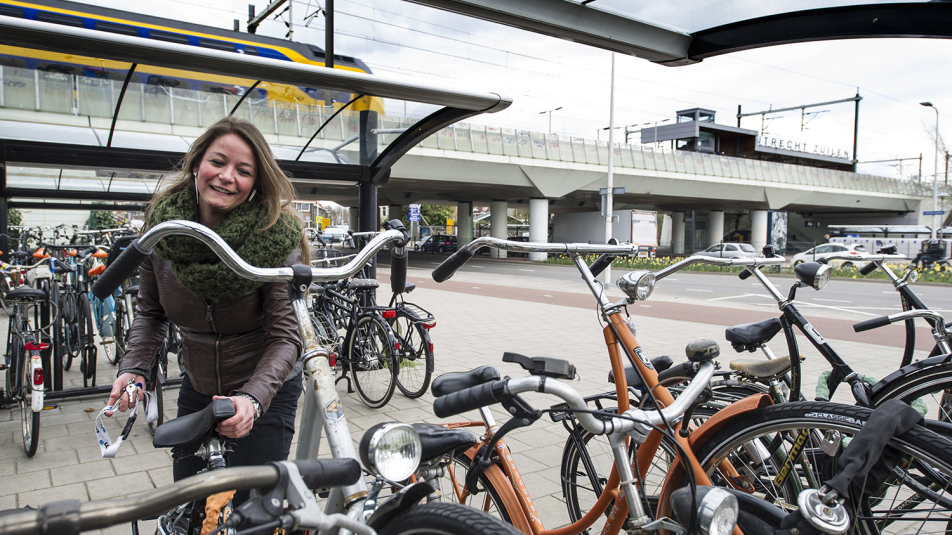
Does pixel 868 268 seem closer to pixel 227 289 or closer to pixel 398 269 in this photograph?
pixel 398 269

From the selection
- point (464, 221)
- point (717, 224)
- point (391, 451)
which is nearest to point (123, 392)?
point (391, 451)

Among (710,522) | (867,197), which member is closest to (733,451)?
(710,522)

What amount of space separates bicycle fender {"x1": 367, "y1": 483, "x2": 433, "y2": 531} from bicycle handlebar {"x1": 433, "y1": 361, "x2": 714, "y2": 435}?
0.50ft

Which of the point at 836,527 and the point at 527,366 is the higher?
the point at 527,366

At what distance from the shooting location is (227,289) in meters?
1.87

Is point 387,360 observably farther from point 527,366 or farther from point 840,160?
point 840,160

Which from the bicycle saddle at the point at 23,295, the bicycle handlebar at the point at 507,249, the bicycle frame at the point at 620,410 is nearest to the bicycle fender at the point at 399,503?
the bicycle frame at the point at 620,410

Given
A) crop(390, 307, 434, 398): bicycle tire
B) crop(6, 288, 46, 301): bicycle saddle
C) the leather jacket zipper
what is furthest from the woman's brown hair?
crop(390, 307, 434, 398): bicycle tire

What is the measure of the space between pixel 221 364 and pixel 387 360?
10.3 ft

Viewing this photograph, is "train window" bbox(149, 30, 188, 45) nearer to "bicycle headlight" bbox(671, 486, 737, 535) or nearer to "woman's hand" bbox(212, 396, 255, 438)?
"woman's hand" bbox(212, 396, 255, 438)

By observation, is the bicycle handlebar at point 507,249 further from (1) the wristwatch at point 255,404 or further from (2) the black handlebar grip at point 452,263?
(1) the wristwatch at point 255,404

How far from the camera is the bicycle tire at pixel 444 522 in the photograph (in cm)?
114

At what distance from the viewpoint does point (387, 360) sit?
5.12m

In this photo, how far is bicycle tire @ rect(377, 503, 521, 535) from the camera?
114 centimetres
